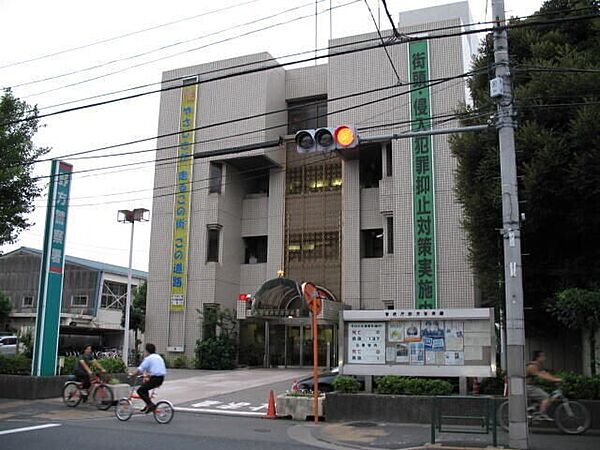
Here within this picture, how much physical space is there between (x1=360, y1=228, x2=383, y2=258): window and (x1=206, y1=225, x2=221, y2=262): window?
26.7 feet

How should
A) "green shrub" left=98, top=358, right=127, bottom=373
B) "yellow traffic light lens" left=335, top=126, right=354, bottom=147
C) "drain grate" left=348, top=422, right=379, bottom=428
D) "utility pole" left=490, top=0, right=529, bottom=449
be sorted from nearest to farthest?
"utility pole" left=490, top=0, right=529, bottom=449
"yellow traffic light lens" left=335, top=126, right=354, bottom=147
"drain grate" left=348, top=422, right=379, bottom=428
"green shrub" left=98, top=358, right=127, bottom=373

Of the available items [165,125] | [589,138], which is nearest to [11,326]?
[165,125]

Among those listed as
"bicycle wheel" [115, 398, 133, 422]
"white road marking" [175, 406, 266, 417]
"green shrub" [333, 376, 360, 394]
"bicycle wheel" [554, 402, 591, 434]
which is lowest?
"white road marking" [175, 406, 266, 417]

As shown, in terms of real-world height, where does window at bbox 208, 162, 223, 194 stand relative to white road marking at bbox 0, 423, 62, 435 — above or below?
above

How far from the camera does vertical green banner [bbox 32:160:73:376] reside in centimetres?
1803

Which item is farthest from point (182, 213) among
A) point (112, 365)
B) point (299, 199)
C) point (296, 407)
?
point (296, 407)

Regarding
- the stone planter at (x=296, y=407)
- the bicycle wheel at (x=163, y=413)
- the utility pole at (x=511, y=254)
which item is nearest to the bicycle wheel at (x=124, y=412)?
the bicycle wheel at (x=163, y=413)

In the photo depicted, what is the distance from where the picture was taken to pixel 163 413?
13461mm

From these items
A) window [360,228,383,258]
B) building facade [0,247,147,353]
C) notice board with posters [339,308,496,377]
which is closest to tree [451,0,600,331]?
notice board with posters [339,308,496,377]

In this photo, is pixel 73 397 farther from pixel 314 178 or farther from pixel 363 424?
pixel 314 178

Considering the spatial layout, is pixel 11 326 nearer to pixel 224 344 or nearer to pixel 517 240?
pixel 224 344

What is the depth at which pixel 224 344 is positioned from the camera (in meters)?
31.9

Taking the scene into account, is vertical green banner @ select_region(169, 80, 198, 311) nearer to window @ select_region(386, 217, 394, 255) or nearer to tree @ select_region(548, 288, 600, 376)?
window @ select_region(386, 217, 394, 255)

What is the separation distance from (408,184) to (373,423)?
1754cm
